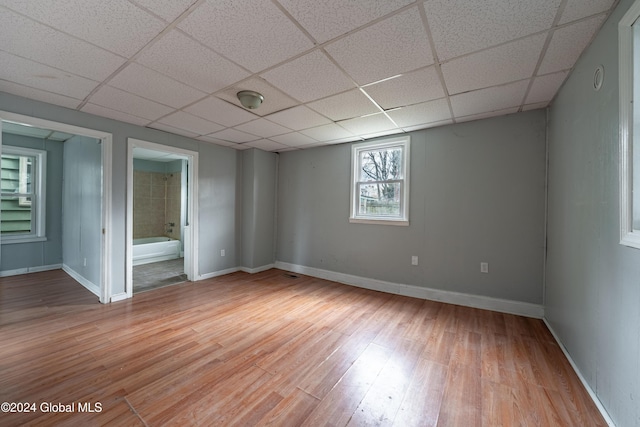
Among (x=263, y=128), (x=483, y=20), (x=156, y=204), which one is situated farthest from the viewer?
(x=156, y=204)

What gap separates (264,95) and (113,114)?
2.07 meters

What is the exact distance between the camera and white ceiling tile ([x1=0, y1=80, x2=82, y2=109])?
7.76 ft

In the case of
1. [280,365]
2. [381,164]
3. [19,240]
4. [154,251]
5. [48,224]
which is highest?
[381,164]

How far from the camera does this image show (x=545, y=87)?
229cm

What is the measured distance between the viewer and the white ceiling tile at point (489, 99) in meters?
2.32

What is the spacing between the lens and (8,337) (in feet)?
7.51

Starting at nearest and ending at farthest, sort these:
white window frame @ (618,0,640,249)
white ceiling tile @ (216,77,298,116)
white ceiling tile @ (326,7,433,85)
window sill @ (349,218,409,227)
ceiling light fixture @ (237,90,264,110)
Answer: white window frame @ (618,0,640,249) → white ceiling tile @ (326,7,433,85) → white ceiling tile @ (216,77,298,116) → ceiling light fixture @ (237,90,264,110) → window sill @ (349,218,409,227)

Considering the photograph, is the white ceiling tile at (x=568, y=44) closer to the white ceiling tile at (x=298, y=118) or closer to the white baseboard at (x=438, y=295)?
the white ceiling tile at (x=298, y=118)

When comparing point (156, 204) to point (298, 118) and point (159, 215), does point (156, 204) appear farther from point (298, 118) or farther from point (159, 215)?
point (298, 118)

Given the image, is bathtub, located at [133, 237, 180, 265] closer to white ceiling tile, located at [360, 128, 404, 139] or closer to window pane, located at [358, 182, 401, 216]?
window pane, located at [358, 182, 401, 216]

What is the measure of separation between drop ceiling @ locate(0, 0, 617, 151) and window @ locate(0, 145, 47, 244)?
2.97m

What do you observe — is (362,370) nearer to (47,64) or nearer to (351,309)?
(351,309)

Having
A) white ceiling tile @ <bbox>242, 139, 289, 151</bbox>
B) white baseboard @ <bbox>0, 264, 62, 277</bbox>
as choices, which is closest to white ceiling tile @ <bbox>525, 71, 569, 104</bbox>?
white ceiling tile @ <bbox>242, 139, 289, 151</bbox>

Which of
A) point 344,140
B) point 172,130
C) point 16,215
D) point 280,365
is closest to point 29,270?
point 16,215
